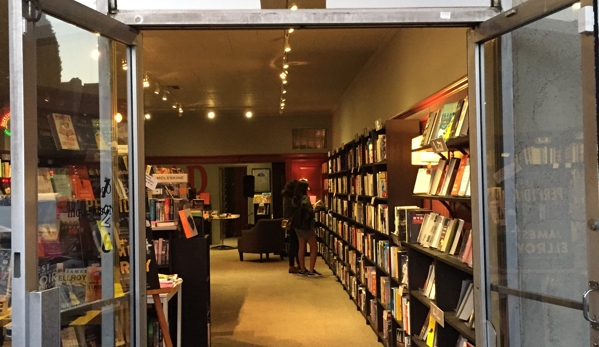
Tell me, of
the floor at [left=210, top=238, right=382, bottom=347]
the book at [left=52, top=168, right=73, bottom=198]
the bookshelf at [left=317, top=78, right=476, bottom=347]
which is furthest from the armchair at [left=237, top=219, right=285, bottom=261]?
the book at [left=52, top=168, right=73, bottom=198]

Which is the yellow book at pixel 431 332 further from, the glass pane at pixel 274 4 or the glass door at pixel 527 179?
the glass pane at pixel 274 4

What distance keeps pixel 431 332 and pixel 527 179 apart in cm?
183

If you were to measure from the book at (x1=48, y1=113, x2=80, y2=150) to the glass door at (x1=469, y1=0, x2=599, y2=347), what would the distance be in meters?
1.64

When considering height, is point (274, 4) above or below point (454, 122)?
above

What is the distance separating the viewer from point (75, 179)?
6.51 ft

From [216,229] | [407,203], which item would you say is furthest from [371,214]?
[216,229]

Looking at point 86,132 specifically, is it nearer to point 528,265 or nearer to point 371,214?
point 528,265

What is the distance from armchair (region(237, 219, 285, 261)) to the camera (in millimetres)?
10398

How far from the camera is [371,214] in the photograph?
5566mm

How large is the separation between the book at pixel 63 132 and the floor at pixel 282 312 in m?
3.58

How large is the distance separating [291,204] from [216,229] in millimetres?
6571

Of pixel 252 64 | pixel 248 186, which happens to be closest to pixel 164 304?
pixel 252 64

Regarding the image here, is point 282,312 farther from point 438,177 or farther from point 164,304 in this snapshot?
point 438,177

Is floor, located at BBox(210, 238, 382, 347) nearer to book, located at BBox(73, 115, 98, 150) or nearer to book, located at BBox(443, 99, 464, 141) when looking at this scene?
book, located at BBox(443, 99, 464, 141)
